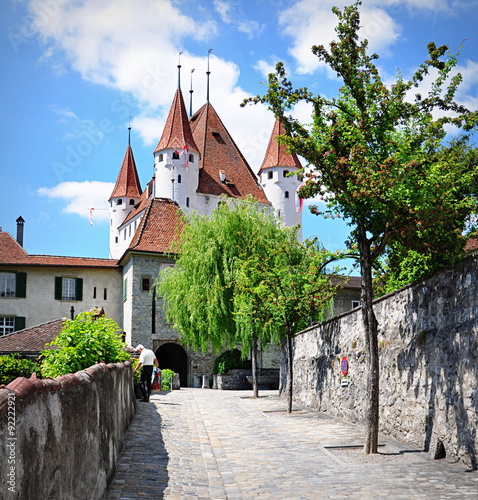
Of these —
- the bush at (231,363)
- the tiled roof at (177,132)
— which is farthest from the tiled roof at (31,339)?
the tiled roof at (177,132)

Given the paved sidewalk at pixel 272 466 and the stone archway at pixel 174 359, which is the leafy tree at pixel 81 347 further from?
the stone archway at pixel 174 359

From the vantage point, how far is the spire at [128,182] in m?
65.8

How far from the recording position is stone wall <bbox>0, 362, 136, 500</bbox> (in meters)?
3.34

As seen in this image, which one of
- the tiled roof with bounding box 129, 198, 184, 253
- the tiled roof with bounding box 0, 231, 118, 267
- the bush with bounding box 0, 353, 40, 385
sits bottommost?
the bush with bounding box 0, 353, 40, 385

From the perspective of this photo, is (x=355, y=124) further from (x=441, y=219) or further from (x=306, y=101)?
(x=441, y=219)

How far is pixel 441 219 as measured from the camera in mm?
9883

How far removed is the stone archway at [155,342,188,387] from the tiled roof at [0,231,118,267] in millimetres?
6490

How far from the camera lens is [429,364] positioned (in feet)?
32.8

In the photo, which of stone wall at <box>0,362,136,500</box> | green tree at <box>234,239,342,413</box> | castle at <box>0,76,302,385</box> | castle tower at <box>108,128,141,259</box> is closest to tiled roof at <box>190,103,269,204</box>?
castle at <box>0,76,302,385</box>

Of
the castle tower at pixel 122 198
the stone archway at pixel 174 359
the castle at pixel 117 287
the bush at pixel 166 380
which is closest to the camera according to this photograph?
the bush at pixel 166 380

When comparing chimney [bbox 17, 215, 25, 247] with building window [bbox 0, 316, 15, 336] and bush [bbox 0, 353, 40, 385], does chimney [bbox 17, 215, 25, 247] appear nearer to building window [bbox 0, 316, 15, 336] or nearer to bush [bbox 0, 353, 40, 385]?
building window [bbox 0, 316, 15, 336]

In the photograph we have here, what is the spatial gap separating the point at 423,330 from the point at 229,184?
49.1 meters
